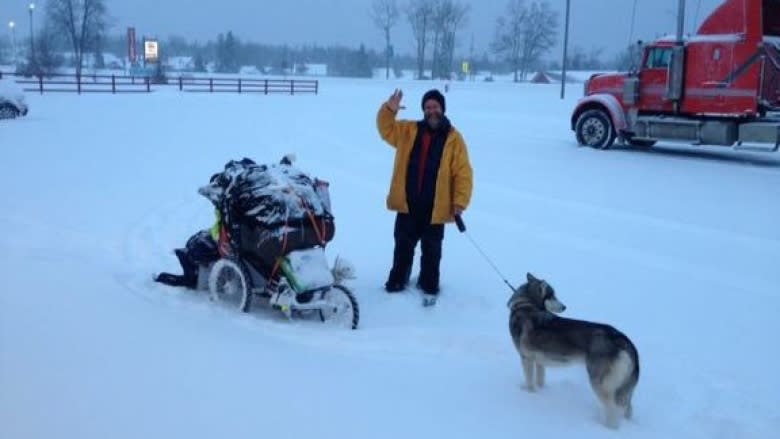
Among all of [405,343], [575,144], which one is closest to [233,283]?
[405,343]

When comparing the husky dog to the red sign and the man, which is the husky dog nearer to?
the man

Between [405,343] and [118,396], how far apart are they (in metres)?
1.94

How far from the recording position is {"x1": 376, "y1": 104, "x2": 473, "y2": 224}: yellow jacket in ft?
19.2

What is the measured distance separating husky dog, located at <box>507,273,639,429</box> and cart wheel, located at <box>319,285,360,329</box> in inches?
53.1

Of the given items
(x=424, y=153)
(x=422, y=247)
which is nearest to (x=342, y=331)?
(x=422, y=247)

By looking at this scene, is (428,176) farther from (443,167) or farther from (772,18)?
(772,18)

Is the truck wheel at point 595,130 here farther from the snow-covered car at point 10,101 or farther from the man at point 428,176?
the snow-covered car at point 10,101

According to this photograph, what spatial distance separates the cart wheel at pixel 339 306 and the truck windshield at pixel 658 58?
12.9 m

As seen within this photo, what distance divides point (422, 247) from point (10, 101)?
18542 millimetres

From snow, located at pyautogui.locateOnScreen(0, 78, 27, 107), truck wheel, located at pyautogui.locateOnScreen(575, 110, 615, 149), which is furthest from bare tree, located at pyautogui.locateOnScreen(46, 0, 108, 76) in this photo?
truck wheel, located at pyautogui.locateOnScreen(575, 110, 615, 149)

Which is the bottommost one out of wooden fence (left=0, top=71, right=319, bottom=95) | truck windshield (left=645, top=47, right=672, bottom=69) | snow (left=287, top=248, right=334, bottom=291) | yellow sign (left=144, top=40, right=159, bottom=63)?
snow (left=287, top=248, right=334, bottom=291)

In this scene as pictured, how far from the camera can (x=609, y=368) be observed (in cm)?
363

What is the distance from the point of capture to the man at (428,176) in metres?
5.82

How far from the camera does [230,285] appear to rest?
546 cm
